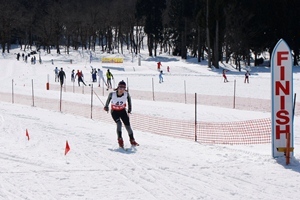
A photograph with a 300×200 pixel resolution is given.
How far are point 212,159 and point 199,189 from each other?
230 cm

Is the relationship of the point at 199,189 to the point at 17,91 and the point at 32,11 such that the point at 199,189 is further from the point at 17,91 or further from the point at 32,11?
the point at 32,11

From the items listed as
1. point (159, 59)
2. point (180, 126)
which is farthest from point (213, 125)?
point (159, 59)

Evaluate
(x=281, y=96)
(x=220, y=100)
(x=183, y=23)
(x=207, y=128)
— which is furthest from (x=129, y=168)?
(x=183, y=23)

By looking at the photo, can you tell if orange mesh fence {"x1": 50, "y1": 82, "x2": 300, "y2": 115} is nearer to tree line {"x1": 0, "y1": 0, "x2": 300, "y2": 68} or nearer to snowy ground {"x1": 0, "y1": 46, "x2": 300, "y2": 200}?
snowy ground {"x1": 0, "y1": 46, "x2": 300, "y2": 200}

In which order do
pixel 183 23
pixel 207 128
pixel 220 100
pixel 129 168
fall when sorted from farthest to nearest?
pixel 183 23 → pixel 220 100 → pixel 207 128 → pixel 129 168

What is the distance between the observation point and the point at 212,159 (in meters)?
9.68

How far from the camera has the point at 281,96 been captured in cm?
958

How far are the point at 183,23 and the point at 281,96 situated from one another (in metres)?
65.4

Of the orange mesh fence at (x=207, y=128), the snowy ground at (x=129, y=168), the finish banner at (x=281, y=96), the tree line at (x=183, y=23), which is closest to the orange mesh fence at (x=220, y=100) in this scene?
the orange mesh fence at (x=207, y=128)

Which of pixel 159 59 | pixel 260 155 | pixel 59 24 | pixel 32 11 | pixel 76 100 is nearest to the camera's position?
pixel 260 155

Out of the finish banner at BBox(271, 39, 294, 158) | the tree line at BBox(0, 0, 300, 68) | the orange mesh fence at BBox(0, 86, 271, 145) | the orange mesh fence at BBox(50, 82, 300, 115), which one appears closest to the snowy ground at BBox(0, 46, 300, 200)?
the finish banner at BBox(271, 39, 294, 158)

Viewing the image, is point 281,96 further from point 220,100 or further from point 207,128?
point 220,100

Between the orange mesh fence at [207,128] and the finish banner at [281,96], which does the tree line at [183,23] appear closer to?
Answer: the orange mesh fence at [207,128]

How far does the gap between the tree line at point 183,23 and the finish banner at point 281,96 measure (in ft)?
148
